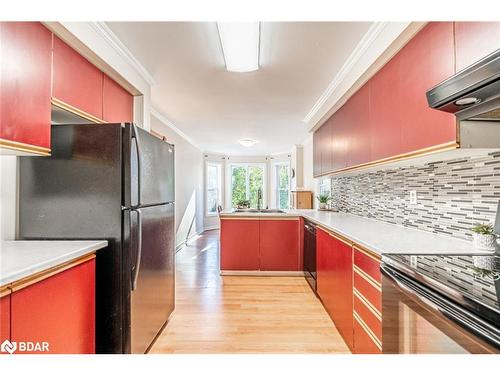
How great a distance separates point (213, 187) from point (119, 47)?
244 inches

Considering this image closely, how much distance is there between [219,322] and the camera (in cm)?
235

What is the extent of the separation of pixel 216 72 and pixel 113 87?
95 centimetres

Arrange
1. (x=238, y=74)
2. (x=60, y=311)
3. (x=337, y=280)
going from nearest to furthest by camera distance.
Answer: (x=60, y=311), (x=337, y=280), (x=238, y=74)

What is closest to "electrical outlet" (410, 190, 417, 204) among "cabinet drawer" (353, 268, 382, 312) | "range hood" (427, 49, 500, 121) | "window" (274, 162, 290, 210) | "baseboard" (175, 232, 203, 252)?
"cabinet drawer" (353, 268, 382, 312)

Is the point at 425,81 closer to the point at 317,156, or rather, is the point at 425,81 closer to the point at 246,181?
the point at 317,156

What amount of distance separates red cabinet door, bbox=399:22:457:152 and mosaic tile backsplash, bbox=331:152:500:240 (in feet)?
1.10

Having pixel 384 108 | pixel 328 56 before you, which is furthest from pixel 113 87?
pixel 384 108

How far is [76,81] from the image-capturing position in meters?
1.81

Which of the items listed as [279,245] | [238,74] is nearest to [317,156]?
[279,245]

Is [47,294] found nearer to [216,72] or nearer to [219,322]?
[219,322]

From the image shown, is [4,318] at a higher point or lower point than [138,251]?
lower

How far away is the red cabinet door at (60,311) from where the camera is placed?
1084mm

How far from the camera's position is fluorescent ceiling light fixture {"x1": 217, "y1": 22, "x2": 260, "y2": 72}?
1868 millimetres

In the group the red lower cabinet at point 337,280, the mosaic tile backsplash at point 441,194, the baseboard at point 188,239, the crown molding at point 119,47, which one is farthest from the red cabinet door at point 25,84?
the baseboard at point 188,239
